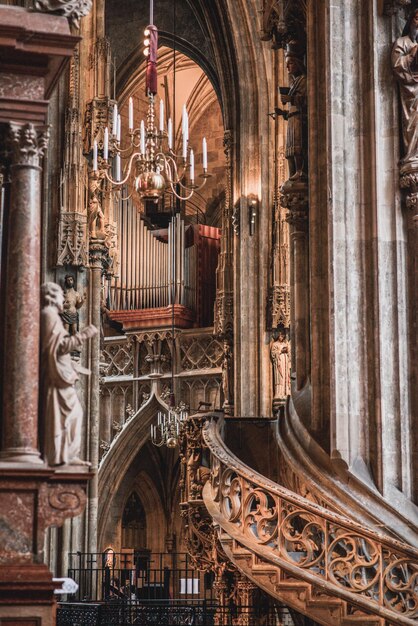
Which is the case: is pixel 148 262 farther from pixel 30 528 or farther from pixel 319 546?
pixel 30 528

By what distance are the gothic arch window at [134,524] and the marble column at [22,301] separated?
787 inches

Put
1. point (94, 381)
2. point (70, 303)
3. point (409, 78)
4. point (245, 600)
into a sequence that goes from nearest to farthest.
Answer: point (245, 600), point (409, 78), point (70, 303), point (94, 381)

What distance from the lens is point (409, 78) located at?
43.1 ft

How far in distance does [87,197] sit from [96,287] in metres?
1.19

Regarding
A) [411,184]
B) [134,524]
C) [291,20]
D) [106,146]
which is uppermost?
[291,20]

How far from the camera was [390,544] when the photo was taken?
1136 centimetres

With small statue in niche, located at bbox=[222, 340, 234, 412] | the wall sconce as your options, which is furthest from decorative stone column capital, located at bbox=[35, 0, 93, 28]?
small statue in niche, located at bbox=[222, 340, 234, 412]

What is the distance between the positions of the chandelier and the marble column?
46.8 ft

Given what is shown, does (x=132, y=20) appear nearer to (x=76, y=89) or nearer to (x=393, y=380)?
(x=76, y=89)

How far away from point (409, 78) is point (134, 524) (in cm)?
1759

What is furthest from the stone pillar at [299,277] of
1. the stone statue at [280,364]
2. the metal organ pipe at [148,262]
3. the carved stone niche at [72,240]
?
the metal organ pipe at [148,262]

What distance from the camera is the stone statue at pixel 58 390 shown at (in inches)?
357

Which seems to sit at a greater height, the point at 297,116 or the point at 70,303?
the point at 297,116

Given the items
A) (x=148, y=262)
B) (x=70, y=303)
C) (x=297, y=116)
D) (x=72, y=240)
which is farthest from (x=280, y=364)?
(x=297, y=116)
